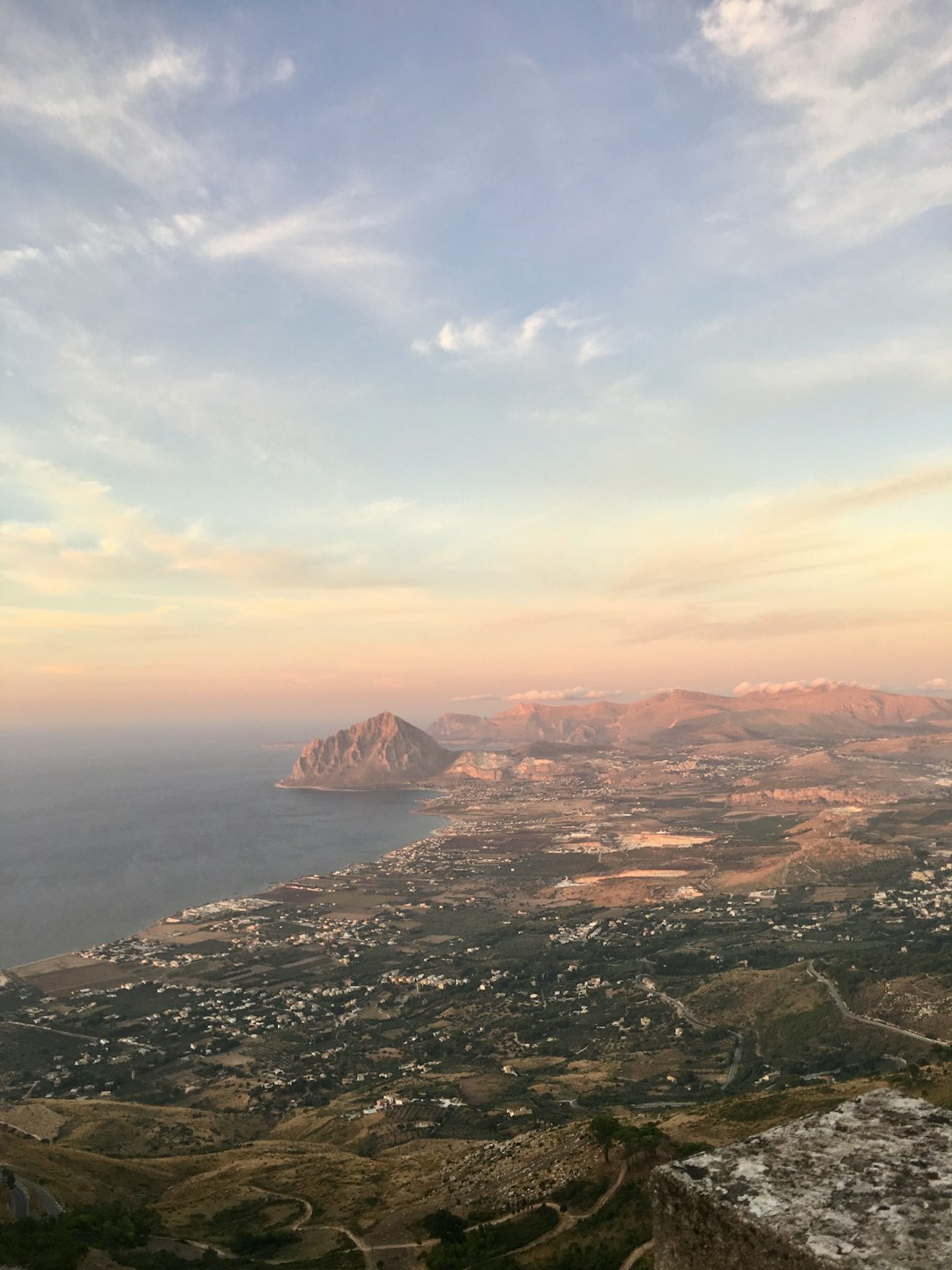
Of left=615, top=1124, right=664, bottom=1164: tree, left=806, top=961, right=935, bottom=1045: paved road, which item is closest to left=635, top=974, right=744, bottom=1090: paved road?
left=806, top=961, right=935, bottom=1045: paved road

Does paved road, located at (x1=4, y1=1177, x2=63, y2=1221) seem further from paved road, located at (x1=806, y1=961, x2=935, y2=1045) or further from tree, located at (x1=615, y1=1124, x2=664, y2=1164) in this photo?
paved road, located at (x1=806, y1=961, x2=935, y2=1045)

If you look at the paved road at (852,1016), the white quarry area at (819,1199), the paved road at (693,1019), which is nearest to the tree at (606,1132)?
the paved road at (693,1019)

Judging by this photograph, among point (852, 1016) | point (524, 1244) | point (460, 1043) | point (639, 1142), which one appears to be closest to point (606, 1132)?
point (639, 1142)

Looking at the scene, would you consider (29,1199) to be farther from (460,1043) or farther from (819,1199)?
(460,1043)

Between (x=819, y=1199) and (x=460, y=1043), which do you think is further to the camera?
(x=460, y=1043)

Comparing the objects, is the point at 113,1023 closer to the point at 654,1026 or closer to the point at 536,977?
→ the point at 536,977

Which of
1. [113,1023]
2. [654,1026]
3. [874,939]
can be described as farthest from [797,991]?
[113,1023]

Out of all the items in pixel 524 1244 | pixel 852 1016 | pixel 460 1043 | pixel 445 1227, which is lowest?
pixel 460 1043
